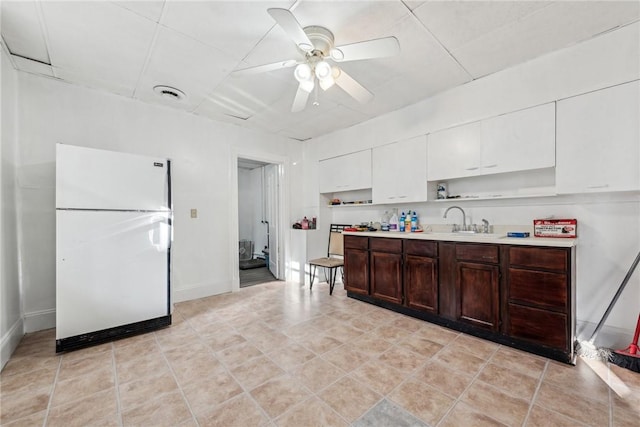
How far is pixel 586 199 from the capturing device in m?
2.33

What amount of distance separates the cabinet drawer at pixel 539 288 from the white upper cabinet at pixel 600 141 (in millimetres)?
790

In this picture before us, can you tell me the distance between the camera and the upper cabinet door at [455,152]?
9.29ft

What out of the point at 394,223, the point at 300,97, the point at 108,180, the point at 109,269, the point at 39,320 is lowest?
the point at 39,320

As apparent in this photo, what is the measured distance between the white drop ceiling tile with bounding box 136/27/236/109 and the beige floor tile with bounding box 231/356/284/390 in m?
2.61

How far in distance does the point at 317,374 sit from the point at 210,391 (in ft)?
2.38

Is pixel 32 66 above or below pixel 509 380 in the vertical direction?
above

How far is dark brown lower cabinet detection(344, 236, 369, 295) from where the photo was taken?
3.46 meters

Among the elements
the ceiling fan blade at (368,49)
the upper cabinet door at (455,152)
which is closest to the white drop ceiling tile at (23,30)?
the ceiling fan blade at (368,49)

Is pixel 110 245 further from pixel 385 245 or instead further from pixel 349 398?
pixel 385 245

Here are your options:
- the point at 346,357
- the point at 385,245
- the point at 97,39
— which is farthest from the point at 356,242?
the point at 97,39

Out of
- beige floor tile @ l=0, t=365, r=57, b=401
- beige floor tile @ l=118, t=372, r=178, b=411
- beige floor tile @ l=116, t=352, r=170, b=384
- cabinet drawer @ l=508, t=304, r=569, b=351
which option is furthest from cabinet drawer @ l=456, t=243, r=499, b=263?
beige floor tile @ l=0, t=365, r=57, b=401

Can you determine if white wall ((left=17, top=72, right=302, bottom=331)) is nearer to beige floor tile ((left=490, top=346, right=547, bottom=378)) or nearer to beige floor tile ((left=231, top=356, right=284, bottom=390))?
beige floor tile ((left=231, top=356, right=284, bottom=390))

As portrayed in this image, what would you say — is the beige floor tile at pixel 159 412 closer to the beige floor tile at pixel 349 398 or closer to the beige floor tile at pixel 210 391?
the beige floor tile at pixel 210 391

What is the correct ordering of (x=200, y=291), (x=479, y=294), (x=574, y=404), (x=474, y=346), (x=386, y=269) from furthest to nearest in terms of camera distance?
(x=200, y=291) → (x=386, y=269) → (x=479, y=294) → (x=474, y=346) → (x=574, y=404)
